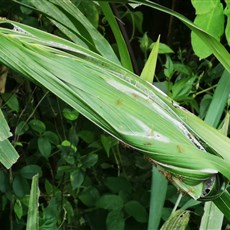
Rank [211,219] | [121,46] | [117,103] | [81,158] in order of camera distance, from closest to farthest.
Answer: [117,103] → [121,46] → [211,219] → [81,158]

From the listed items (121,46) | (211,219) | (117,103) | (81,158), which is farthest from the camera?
(81,158)

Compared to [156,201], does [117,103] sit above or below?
above

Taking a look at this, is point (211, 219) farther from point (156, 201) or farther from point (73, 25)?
point (73, 25)

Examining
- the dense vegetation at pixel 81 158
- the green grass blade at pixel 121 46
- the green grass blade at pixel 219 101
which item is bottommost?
the dense vegetation at pixel 81 158

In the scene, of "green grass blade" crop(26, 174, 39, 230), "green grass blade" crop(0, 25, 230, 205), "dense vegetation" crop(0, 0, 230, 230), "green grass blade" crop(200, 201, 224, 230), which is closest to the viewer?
"green grass blade" crop(0, 25, 230, 205)

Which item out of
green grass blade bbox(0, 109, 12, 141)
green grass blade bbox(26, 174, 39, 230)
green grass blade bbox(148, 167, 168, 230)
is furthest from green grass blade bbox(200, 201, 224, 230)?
green grass blade bbox(0, 109, 12, 141)

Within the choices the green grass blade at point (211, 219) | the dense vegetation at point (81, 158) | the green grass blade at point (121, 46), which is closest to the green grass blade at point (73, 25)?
the green grass blade at point (121, 46)

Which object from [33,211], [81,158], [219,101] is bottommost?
[81,158]

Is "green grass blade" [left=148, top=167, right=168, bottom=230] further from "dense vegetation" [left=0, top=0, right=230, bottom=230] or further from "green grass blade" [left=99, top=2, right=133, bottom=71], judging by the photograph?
"green grass blade" [left=99, top=2, right=133, bottom=71]

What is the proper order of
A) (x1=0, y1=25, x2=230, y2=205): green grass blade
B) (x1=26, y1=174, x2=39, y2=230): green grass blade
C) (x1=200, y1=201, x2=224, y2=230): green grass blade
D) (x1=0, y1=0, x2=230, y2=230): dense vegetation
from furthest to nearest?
(x1=0, y1=0, x2=230, y2=230): dense vegetation, (x1=200, y1=201, x2=224, y2=230): green grass blade, (x1=26, y1=174, x2=39, y2=230): green grass blade, (x1=0, y1=25, x2=230, y2=205): green grass blade

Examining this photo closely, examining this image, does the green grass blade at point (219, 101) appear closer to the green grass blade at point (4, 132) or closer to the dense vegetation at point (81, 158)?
the dense vegetation at point (81, 158)

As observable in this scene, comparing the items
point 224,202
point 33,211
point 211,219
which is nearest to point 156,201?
point 211,219

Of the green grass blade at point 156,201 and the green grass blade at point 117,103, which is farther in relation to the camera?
the green grass blade at point 156,201
